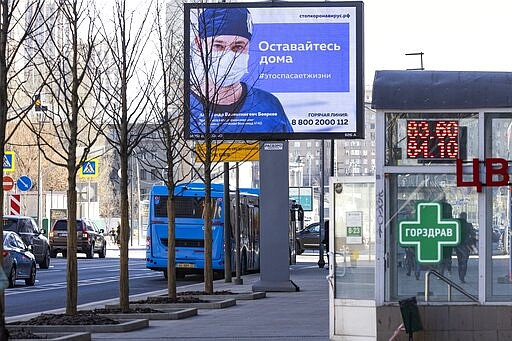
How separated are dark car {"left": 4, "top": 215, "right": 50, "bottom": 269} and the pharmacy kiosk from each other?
97.1 feet

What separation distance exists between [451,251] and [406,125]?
1472mm

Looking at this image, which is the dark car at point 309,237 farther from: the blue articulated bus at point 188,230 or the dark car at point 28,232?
the blue articulated bus at point 188,230

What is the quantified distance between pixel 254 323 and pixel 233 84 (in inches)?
394

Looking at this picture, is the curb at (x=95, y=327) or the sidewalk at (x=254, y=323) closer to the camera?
the curb at (x=95, y=327)

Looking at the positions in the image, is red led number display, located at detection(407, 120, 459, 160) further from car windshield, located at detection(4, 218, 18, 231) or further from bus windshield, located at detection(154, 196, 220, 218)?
car windshield, located at detection(4, 218, 18, 231)

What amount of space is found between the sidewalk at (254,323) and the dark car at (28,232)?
16908mm

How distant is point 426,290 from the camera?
1492 cm

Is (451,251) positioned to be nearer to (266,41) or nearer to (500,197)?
(500,197)

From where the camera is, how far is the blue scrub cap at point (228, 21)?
29730 millimetres

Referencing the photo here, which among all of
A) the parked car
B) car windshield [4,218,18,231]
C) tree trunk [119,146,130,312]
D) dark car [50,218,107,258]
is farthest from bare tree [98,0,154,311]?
dark car [50,218,107,258]

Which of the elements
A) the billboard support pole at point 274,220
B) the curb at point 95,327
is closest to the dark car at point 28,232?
the billboard support pole at point 274,220

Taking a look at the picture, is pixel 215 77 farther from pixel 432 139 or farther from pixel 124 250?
pixel 432 139

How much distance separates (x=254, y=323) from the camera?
20766 millimetres

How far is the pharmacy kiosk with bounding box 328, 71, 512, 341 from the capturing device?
48.5 ft
